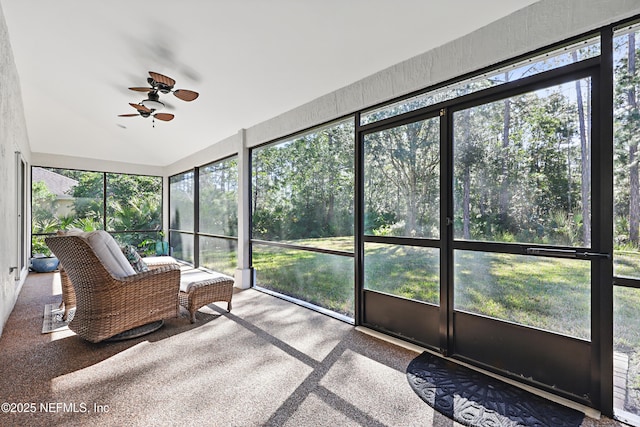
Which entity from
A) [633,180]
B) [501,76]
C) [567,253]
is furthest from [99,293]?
[633,180]

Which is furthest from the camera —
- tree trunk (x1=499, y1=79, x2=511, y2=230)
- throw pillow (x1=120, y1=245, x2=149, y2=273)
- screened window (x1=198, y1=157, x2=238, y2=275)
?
screened window (x1=198, y1=157, x2=238, y2=275)

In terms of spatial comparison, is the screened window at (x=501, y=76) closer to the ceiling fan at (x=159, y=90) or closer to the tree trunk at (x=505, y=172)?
the tree trunk at (x=505, y=172)

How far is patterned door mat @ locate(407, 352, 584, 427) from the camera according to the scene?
6.13 ft

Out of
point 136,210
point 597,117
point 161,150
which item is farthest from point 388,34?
point 136,210

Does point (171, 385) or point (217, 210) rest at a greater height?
point (217, 210)

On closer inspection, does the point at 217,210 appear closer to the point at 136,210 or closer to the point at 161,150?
the point at 161,150

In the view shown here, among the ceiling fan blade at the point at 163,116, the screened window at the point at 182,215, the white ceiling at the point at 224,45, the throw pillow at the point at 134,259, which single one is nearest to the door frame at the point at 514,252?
the white ceiling at the point at 224,45

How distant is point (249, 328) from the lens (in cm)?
337

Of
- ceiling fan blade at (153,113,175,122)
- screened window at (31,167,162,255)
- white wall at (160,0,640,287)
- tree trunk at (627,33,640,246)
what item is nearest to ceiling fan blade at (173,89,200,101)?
ceiling fan blade at (153,113,175,122)

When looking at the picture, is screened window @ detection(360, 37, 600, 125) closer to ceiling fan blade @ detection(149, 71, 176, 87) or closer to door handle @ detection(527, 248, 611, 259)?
door handle @ detection(527, 248, 611, 259)

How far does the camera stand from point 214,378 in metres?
2.34

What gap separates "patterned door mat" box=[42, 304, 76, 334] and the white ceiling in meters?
3.07

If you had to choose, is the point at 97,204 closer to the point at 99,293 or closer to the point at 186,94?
the point at 186,94

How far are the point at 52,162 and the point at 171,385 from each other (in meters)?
7.49
